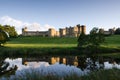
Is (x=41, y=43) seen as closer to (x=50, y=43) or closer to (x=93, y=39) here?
(x=50, y=43)

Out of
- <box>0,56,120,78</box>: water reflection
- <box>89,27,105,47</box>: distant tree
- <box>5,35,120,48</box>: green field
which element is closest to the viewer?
<box>0,56,120,78</box>: water reflection

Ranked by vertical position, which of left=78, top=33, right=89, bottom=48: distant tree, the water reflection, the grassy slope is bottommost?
the water reflection

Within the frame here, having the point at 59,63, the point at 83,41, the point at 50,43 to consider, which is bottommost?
the point at 59,63

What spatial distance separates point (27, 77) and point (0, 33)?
55274mm

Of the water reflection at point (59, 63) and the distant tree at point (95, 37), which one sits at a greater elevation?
the distant tree at point (95, 37)

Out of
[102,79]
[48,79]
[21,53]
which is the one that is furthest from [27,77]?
[21,53]

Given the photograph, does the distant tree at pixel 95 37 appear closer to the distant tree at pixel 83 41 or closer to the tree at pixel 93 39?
the tree at pixel 93 39

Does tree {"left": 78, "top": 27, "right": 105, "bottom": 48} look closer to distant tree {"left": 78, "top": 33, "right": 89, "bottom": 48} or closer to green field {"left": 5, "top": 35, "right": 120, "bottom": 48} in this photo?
distant tree {"left": 78, "top": 33, "right": 89, "bottom": 48}

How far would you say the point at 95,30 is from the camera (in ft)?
228

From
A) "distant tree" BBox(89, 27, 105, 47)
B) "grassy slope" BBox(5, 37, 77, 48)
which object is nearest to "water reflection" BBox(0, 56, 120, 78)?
"distant tree" BBox(89, 27, 105, 47)

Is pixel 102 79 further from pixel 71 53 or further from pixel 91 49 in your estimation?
pixel 91 49

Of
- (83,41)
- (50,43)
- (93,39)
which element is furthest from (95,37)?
(50,43)

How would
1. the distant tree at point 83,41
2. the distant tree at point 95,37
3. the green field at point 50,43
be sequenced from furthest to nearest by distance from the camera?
the green field at point 50,43 < the distant tree at point 83,41 < the distant tree at point 95,37

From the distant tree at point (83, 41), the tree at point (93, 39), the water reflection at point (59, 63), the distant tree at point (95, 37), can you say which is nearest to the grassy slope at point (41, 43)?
the distant tree at point (83, 41)
